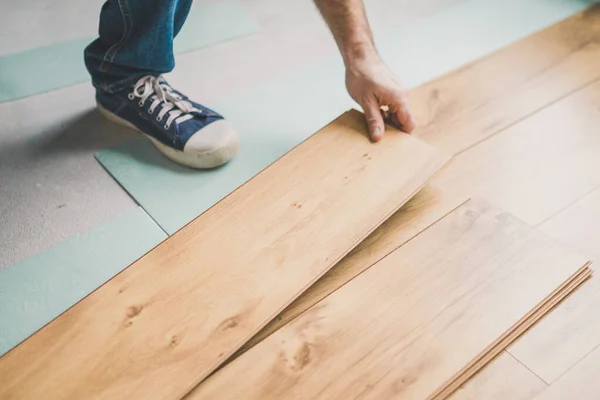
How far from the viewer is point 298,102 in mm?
1726

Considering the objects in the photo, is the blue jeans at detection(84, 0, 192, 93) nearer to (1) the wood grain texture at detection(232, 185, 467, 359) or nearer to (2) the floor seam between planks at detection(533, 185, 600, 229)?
(1) the wood grain texture at detection(232, 185, 467, 359)

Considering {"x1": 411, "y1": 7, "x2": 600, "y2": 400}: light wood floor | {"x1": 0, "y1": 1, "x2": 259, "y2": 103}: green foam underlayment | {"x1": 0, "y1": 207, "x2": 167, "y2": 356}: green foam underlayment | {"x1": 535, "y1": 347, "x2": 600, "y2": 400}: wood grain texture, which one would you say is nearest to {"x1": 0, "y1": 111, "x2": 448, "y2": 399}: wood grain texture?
{"x1": 0, "y1": 207, "x2": 167, "y2": 356}: green foam underlayment

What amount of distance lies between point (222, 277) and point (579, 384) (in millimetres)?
696

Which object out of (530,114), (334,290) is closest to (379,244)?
(334,290)

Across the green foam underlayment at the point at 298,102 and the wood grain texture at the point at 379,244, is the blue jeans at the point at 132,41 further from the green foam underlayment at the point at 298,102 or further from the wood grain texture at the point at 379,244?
the wood grain texture at the point at 379,244

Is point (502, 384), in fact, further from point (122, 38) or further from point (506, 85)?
point (122, 38)

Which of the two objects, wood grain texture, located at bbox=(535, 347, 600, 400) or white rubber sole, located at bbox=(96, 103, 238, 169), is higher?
white rubber sole, located at bbox=(96, 103, 238, 169)

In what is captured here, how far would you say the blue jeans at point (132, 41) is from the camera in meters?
1.40

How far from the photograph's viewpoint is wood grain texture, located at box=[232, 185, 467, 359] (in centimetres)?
111

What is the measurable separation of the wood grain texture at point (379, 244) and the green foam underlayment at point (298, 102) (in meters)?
0.40

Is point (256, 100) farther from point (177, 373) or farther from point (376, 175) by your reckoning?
point (177, 373)

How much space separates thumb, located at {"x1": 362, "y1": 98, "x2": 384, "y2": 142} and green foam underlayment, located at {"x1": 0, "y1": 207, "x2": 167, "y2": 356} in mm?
562

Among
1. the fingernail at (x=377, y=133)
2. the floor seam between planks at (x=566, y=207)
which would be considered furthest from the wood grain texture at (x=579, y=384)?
the fingernail at (x=377, y=133)

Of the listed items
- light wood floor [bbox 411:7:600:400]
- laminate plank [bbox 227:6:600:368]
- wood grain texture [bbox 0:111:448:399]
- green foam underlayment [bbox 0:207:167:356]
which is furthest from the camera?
laminate plank [bbox 227:6:600:368]
